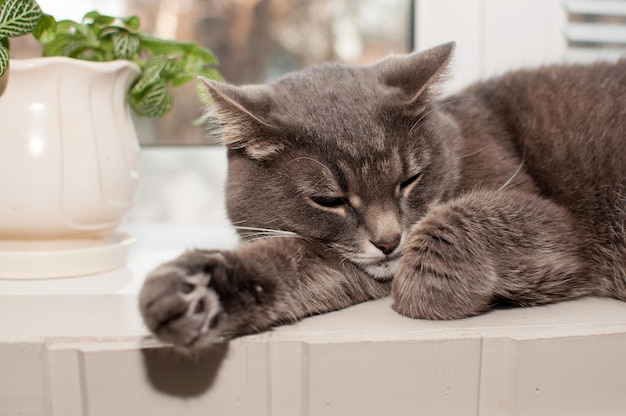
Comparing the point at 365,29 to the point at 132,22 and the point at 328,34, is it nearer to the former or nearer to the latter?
the point at 328,34

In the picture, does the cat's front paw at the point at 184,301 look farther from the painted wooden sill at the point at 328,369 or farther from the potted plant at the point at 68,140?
the potted plant at the point at 68,140

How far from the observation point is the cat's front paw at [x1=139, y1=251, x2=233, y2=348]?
0.69 m

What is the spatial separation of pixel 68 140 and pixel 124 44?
0.82 feet

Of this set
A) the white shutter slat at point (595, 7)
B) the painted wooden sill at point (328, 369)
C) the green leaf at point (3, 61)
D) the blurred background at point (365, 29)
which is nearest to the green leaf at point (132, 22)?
the green leaf at point (3, 61)

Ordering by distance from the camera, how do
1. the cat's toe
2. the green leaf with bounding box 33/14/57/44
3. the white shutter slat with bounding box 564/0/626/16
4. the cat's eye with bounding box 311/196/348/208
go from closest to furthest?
the cat's toe
the cat's eye with bounding box 311/196/348/208
the green leaf with bounding box 33/14/57/44
the white shutter slat with bounding box 564/0/626/16

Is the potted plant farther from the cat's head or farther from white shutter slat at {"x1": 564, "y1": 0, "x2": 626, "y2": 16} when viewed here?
white shutter slat at {"x1": 564, "y1": 0, "x2": 626, "y2": 16}

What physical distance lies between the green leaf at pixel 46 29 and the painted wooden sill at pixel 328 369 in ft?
1.86

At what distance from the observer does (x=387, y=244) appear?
96cm

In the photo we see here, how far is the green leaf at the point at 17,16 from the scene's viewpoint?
3.13 ft

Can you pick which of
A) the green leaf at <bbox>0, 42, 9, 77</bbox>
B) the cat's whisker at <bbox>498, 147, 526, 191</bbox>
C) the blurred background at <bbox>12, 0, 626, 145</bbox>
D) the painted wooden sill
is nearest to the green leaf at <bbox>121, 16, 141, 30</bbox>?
the green leaf at <bbox>0, 42, 9, 77</bbox>

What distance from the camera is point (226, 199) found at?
110 centimetres

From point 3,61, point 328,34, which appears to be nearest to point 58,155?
point 3,61

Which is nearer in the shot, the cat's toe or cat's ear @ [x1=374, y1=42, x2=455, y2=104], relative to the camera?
the cat's toe

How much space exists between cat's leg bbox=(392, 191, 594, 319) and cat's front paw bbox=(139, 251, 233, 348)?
0.31m
